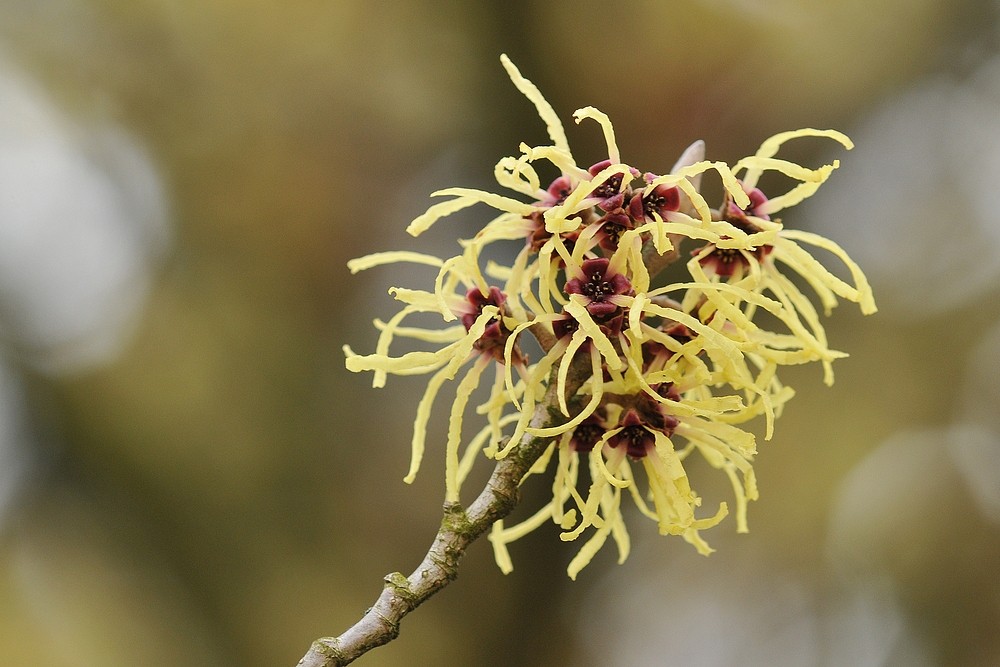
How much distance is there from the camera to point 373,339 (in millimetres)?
2137

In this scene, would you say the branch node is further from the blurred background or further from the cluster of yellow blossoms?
the blurred background

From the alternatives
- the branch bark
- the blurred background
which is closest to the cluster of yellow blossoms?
the branch bark

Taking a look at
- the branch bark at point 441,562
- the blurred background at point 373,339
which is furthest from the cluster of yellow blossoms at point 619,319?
the blurred background at point 373,339

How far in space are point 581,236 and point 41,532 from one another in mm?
1966

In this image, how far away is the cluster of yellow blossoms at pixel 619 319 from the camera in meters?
0.59

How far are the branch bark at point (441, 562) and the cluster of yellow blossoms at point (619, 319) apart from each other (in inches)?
0.5

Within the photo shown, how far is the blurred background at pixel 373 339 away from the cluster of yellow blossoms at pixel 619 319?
136 cm

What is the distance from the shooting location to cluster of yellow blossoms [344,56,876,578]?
59cm

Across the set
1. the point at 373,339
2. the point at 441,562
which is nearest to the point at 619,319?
the point at 441,562

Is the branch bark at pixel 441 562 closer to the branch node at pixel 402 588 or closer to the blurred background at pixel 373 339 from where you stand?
the branch node at pixel 402 588

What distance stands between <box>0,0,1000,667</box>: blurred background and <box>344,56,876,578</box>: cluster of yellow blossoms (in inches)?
53.6

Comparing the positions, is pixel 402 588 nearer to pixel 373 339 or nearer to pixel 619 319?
pixel 619 319

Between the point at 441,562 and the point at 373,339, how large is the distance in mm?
1616

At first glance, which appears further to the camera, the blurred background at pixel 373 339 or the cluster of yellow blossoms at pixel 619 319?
the blurred background at pixel 373 339
